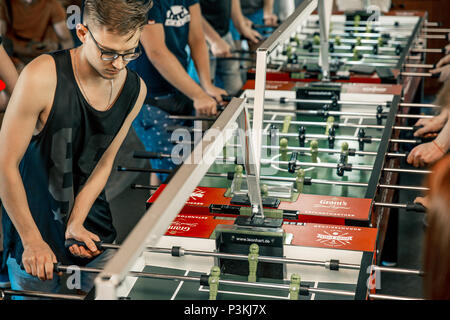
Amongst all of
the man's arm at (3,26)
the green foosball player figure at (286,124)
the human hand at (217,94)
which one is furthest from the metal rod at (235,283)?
the man's arm at (3,26)

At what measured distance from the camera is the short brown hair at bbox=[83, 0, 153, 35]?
2449 millimetres

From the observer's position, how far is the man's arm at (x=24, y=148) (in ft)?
7.86

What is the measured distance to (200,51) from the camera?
450cm

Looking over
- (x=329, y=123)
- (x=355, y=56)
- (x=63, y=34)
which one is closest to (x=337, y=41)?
(x=355, y=56)

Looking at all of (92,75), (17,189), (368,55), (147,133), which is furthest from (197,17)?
(17,189)

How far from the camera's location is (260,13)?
6715 millimetres

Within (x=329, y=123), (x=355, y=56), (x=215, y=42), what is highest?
(x=215, y=42)

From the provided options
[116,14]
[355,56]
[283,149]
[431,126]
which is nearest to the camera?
[116,14]

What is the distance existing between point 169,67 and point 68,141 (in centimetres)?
141

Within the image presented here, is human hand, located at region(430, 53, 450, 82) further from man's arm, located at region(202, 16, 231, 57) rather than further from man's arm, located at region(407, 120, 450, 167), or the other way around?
man's arm, located at region(202, 16, 231, 57)

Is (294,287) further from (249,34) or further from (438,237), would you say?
(249,34)

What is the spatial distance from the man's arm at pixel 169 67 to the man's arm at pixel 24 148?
144cm
